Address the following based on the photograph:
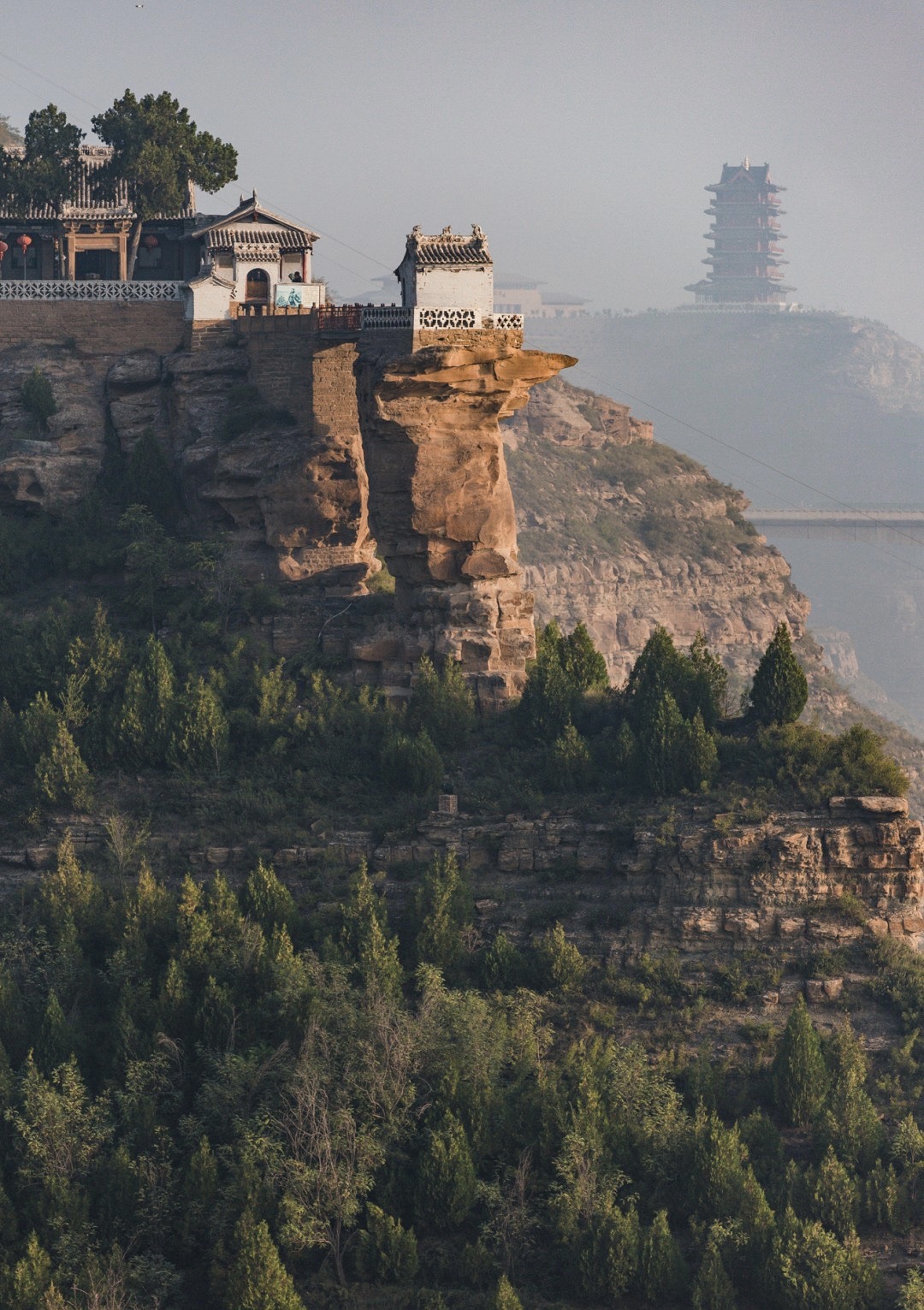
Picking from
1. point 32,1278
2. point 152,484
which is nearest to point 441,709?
point 152,484

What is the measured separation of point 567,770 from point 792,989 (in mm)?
7075

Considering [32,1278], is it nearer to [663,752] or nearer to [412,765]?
[412,765]

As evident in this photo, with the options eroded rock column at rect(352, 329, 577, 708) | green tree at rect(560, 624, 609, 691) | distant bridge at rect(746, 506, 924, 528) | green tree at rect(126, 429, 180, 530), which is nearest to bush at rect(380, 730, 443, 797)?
eroded rock column at rect(352, 329, 577, 708)

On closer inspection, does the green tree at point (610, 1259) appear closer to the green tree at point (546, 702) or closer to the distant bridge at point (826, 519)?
the green tree at point (546, 702)

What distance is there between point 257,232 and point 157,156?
5.00 metres

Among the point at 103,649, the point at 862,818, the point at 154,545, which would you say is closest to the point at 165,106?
the point at 154,545

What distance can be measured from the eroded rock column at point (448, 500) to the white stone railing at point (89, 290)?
28.8 ft

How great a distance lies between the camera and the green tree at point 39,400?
184 ft

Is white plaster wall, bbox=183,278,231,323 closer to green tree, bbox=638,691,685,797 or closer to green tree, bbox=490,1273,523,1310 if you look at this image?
green tree, bbox=638,691,685,797

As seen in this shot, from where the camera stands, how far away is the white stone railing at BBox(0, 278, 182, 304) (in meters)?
57.4

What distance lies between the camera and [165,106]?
62.8m

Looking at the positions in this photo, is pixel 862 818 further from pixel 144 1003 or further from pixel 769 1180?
pixel 144 1003

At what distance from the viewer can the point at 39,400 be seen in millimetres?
55906

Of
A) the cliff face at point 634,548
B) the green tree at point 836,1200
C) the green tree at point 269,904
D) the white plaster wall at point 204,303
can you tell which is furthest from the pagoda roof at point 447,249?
the cliff face at point 634,548
